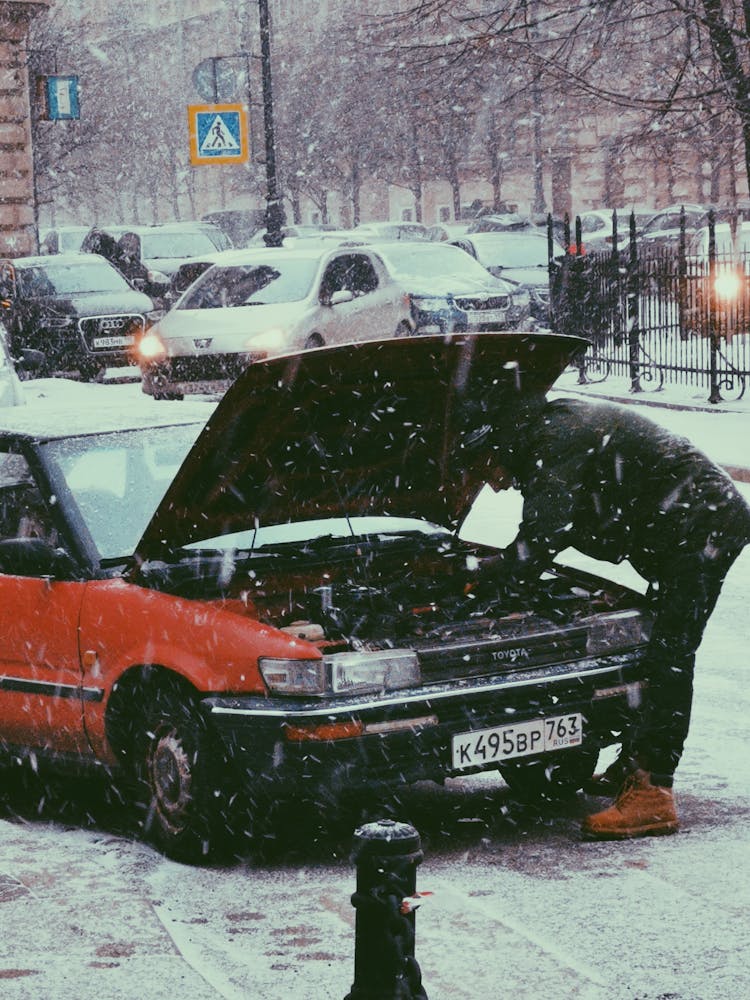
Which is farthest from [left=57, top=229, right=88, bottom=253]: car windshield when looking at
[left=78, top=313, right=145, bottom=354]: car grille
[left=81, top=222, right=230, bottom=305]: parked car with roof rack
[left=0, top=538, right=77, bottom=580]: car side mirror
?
[left=0, top=538, right=77, bottom=580]: car side mirror

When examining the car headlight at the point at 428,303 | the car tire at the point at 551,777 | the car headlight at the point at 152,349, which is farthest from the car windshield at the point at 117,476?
the car headlight at the point at 428,303

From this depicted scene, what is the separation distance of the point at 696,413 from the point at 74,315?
10.5 metres

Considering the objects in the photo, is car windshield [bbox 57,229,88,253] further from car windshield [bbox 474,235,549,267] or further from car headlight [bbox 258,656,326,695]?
car headlight [bbox 258,656,326,695]

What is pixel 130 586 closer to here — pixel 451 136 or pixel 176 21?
pixel 451 136

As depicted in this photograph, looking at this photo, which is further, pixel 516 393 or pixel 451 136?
pixel 451 136

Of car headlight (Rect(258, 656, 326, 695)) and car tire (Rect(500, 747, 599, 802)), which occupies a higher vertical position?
car headlight (Rect(258, 656, 326, 695))

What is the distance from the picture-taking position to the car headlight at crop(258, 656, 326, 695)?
5613 mm

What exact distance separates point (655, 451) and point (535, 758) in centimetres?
105

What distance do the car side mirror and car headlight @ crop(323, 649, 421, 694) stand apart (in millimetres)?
1170

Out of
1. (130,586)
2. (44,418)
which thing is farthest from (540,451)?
(44,418)

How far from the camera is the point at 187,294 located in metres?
23.2

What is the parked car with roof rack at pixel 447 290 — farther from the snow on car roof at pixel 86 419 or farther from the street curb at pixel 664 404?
the snow on car roof at pixel 86 419

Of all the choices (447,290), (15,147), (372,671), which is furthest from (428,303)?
(372,671)

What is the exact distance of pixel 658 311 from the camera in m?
22.8
